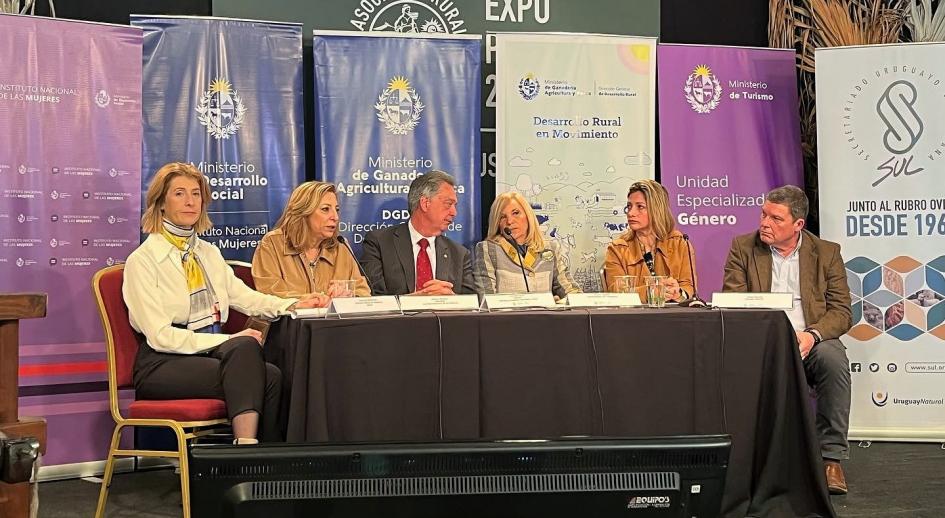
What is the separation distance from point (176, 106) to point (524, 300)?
7.12 ft

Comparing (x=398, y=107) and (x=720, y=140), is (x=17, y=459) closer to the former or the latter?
(x=398, y=107)

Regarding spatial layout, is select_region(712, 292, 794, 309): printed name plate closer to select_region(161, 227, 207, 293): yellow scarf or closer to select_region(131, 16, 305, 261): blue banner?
select_region(161, 227, 207, 293): yellow scarf

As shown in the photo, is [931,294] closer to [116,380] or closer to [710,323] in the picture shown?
[710,323]

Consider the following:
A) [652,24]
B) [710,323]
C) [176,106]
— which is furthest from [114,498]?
[652,24]

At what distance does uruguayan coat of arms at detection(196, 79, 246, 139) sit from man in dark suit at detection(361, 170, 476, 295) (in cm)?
91

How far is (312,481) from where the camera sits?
0.97m

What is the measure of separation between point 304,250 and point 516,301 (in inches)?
43.8

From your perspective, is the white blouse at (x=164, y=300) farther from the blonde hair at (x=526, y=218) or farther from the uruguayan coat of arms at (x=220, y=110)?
the blonde hair at (x=526, y=218)

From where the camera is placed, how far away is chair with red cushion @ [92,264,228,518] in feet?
10.3

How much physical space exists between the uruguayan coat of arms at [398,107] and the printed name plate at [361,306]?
1.89 m

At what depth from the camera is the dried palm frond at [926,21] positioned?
530 cm

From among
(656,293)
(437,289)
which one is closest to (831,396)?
(656,293)

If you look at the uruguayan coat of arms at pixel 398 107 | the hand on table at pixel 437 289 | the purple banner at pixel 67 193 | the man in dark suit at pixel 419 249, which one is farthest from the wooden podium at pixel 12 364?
the uruguayan coat of arms at pixel 398 107

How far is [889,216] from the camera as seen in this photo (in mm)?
4910
